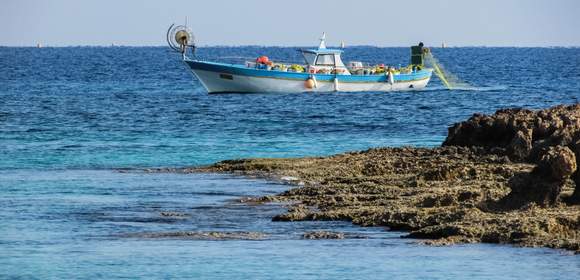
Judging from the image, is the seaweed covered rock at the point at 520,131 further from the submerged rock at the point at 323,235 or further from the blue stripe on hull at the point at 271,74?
the blue stripe on hull at the point at 271,74

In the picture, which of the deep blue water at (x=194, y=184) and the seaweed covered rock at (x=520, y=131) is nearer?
the deep blue water at (x=194, y=184)

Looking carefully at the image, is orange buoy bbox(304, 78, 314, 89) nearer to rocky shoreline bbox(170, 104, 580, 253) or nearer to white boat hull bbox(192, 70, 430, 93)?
white boat hull bbox(192, 70, 430, 93)

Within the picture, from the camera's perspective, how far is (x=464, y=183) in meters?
22.9

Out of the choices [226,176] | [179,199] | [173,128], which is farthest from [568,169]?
[173,128]

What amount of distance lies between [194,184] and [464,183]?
18.6 ft

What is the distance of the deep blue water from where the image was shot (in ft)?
54.9

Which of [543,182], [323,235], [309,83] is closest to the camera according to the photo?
[323,235]

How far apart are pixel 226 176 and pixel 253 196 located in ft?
12.6

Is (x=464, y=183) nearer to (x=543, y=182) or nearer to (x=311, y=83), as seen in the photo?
(x=543, y=182)

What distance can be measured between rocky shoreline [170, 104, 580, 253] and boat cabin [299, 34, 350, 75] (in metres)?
34.1

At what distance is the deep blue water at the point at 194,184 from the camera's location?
16.7m

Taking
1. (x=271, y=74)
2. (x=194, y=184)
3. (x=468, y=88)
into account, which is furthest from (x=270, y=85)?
(x=194, y=184)

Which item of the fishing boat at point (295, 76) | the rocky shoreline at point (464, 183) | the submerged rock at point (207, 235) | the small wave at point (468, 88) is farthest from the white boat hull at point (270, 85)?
the submerged rock at point (207, 235)

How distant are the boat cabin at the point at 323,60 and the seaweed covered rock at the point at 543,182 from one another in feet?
146
